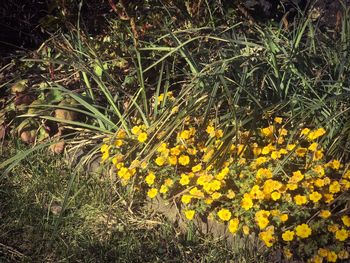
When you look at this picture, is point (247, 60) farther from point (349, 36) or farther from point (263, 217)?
point (263, 217)

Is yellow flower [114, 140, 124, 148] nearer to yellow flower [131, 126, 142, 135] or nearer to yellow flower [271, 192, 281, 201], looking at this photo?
yellow flower [131, 126, 142, 135]

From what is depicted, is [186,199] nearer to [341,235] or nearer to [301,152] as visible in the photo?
[301,152]

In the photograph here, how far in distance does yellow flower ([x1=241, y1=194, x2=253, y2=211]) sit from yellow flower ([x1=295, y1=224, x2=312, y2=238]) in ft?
0.91

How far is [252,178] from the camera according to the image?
2.91 metres

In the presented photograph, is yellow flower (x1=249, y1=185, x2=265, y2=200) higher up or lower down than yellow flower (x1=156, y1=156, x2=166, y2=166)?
lower down

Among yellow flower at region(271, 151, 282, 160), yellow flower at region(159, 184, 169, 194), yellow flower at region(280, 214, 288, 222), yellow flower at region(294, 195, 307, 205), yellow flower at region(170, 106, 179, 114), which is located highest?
yellow flower at region(170, 106, 179, 114)

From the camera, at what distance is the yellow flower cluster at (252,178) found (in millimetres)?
2725

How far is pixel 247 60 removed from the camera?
134 inches

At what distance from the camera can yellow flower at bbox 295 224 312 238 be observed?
8.59 feet

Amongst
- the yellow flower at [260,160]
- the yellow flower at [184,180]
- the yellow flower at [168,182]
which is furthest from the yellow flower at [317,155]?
the yellow flower at [168,182]

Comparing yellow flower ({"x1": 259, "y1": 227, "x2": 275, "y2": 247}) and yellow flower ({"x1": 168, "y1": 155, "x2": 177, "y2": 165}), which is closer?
yellow flower ({"x1": 259, "y1": 227, "x2": 275, "y2": 247})

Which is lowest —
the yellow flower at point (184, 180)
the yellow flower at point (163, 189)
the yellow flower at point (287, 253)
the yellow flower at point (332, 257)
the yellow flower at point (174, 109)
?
the yellow flower at point (287, 253)

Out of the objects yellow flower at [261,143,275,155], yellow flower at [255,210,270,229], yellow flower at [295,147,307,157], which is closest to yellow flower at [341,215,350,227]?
yellow flower at [255,210,270,229]

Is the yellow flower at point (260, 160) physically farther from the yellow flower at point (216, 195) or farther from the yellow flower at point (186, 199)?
the yellow flower at point (186, 199)
